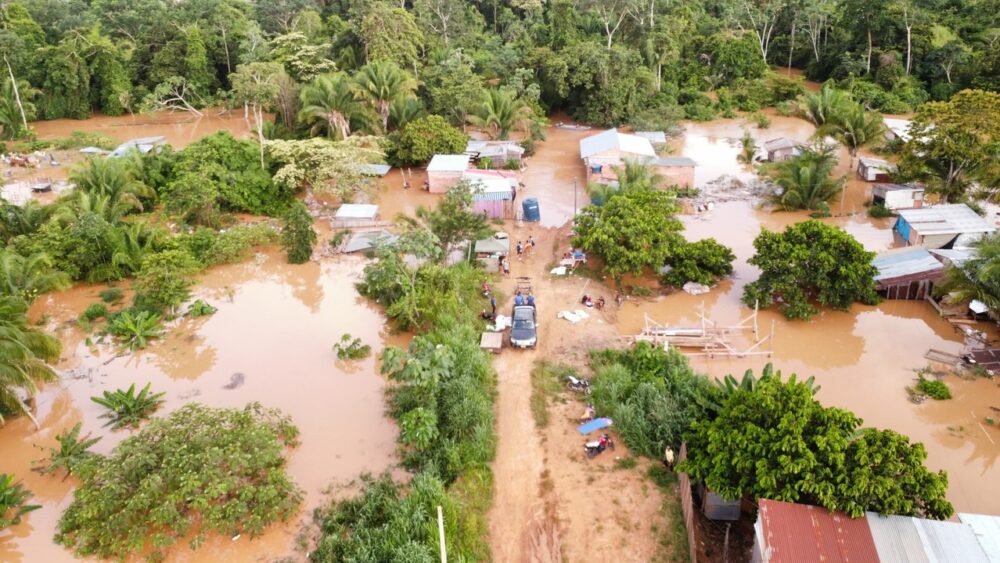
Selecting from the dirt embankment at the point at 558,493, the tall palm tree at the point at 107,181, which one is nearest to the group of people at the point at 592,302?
the dirt embankment at the point at 558,493

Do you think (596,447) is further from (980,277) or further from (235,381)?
(980,277)

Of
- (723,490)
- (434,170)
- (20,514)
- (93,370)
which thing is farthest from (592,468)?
(434,170)

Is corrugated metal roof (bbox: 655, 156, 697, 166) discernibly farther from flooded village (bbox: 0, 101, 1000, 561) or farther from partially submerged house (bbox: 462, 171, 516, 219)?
partially submerged house (bbox: 462, 171, 516, 219)

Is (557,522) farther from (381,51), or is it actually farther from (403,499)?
(381,51)

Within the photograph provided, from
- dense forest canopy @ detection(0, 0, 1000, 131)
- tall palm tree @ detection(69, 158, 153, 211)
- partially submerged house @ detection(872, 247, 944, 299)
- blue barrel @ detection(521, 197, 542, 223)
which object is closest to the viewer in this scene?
partially submerged house @ detection(872, 247, 944, 299)

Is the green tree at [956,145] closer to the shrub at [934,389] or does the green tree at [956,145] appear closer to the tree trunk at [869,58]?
the shrub at [934,389]

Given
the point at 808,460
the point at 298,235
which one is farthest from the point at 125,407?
the point at 808,460

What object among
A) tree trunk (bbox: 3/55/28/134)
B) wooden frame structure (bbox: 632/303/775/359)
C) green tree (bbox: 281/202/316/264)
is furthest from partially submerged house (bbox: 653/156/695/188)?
tree trunk (bbox: 3/55/28/134)
